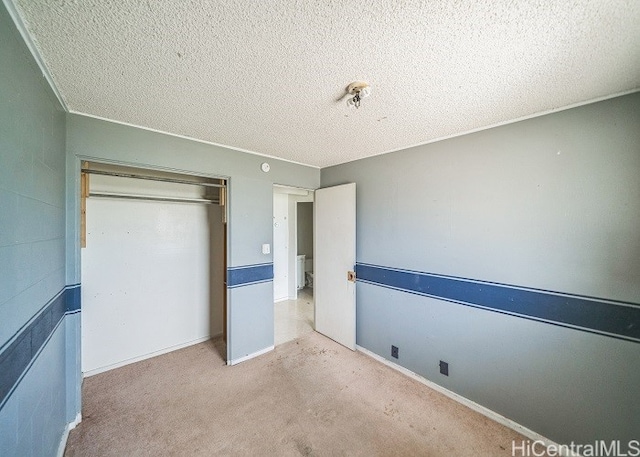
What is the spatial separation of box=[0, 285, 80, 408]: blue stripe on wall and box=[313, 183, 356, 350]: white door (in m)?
2.33

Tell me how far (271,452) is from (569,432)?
195cm

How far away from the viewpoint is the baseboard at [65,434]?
4.84 feet

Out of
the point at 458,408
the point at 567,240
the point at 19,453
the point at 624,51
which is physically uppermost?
the point at 624,51

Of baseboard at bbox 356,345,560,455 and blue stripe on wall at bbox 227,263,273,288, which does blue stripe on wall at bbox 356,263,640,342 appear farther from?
blue stripe on wall at bbox 227,263,273,288

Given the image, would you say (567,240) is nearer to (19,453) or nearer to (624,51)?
(624,51)

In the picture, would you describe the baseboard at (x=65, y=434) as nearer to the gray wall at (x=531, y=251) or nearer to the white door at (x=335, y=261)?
the white door at (x=335, y=261)

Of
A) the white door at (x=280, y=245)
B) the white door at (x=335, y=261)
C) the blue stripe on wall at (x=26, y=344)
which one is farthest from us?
the white door at (x=280, y=245)

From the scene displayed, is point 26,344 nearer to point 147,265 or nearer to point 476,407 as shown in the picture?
point 147,265

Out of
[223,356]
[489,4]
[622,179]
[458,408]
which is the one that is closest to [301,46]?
[489,4]

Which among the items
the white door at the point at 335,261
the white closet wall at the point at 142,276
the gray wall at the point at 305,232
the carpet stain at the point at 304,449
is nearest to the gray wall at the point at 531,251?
the white door at the point at 335,261

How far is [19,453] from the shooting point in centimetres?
97

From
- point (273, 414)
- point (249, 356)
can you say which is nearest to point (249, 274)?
point (249, 356)

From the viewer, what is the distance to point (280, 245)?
446cm

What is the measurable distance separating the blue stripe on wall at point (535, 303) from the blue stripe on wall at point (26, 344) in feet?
8.21
